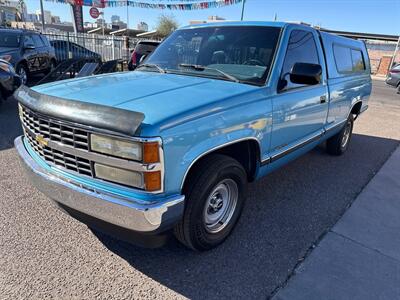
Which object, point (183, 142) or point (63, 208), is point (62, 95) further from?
point (183, 142)

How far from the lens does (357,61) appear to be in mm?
5555

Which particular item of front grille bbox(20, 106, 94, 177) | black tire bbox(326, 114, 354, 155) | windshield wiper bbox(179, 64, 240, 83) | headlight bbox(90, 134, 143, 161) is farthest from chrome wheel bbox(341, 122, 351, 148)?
front grille bbox(20, 106, 94, 177)

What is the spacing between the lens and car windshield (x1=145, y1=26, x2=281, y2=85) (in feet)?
10.3

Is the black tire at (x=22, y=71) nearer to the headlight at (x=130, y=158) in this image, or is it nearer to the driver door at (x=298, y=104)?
the driver door at (x=298, y=104)

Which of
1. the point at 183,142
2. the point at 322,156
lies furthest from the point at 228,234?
the point at 322,156

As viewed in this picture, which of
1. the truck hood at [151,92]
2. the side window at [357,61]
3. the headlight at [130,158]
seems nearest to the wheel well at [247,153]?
the truck hood at [151,92]

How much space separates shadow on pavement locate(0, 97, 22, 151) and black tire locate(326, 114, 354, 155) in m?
5.15

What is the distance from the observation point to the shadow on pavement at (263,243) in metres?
2.49

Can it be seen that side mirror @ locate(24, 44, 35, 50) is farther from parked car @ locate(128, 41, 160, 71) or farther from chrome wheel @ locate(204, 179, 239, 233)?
chrome wheel @ locate(204, 179, 239, 233)

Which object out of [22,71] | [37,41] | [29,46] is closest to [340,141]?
[22,71]

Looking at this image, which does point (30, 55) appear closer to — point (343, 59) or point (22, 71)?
point (22, 71)

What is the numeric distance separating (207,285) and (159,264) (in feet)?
1.46

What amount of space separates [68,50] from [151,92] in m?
13.9

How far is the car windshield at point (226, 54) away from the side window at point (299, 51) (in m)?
0.20
